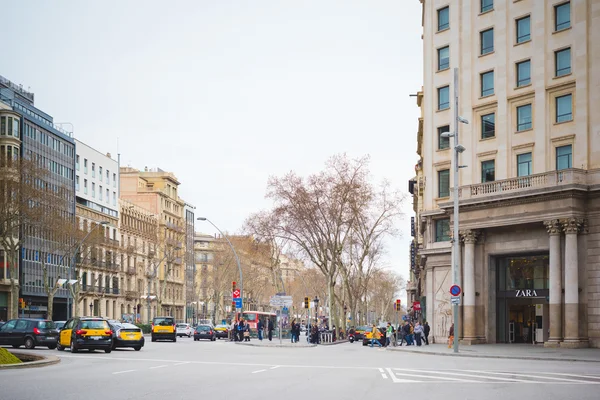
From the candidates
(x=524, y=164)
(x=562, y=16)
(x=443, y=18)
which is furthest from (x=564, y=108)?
(x=443, y=18)

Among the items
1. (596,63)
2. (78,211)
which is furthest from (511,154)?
(78,211)

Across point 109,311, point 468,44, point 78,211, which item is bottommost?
point 109,311

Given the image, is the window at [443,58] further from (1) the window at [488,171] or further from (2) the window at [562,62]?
(2) the window at [562,62]

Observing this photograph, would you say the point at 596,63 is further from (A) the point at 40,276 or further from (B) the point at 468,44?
(A) the point at 40,276

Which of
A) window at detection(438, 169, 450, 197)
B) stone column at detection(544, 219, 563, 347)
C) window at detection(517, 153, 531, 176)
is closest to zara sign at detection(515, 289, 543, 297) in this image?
stone column at detection(544, 219, 563, 347)

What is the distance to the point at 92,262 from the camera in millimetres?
98500

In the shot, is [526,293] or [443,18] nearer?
[526,293]

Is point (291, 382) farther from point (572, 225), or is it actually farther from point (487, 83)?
point (487, 83)

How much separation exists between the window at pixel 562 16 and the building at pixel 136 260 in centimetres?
7431

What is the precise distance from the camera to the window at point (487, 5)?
5312cm

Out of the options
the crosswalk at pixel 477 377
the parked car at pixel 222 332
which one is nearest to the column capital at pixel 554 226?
the crosswalk at pixel 477 377

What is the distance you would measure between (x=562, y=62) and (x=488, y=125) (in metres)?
6.58

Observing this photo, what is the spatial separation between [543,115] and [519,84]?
2.97m

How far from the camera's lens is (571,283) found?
4416cm
